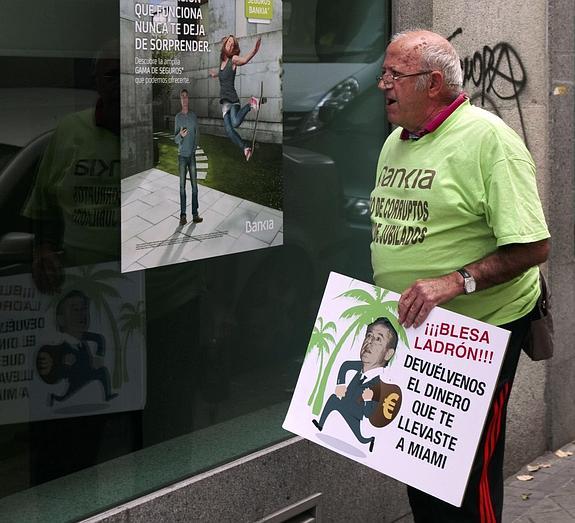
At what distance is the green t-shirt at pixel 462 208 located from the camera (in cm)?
350

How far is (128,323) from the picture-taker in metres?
4.34

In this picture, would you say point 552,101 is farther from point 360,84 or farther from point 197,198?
point 197,198

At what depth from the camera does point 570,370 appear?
6.87 metres

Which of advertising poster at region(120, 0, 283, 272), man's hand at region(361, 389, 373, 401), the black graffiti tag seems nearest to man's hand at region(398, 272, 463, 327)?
man's hand at region(361, 389, 373, 401)

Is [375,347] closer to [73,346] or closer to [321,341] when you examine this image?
[321,341]

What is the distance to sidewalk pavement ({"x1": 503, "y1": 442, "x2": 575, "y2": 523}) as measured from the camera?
18.7ft

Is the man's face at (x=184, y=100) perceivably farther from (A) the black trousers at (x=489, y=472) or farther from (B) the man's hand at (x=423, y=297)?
(A) the black trousers at (x=489, y=472)

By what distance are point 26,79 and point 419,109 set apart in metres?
1.29

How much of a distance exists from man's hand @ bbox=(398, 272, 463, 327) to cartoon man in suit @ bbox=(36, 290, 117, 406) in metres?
1.25

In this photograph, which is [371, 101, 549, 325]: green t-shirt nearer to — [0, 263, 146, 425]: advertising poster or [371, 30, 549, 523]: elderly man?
[371, 30, 549, 523]: elderly man

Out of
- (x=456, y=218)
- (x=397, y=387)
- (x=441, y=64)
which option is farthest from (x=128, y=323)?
(x=441, y=64)

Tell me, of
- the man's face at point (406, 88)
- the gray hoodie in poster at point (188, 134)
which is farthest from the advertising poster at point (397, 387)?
the gray hoodie in poster at point (188, 134)

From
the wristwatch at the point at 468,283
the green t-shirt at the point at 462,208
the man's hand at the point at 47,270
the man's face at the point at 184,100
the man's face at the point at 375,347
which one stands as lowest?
the man's face at the point at 375,347

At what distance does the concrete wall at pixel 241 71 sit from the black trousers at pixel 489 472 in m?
1.49
